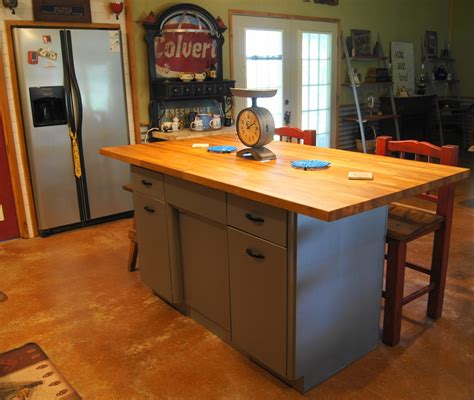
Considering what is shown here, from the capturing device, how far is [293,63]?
221 inches

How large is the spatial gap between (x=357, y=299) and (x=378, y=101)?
5242 millimetres

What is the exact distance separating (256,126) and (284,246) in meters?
0.77

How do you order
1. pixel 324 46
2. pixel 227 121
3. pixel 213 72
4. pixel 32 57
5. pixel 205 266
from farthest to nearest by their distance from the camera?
pixel 324 46
pixel 227 121
pixel 213 72
pixel 32 57
pixel 205 266

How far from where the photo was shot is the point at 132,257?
335cm

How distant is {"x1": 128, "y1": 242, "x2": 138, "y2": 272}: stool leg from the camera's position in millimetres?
3320

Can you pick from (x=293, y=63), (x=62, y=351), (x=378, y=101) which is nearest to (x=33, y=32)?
(x=62, y=351)

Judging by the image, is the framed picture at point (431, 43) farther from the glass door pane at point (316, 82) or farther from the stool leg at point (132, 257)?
the stool leg at point (132, 257)

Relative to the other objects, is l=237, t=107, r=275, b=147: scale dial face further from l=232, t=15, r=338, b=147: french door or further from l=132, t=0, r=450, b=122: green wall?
l=232, t=15, r=338, b=147: french door

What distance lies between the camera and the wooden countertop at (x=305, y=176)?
1.68 meters

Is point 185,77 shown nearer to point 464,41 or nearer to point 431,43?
Answer: point 431,43

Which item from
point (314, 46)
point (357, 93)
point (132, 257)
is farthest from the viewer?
point (357, 93)

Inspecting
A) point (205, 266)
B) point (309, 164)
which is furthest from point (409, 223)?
point (205, 266)

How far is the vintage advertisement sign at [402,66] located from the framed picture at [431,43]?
0.48 metres

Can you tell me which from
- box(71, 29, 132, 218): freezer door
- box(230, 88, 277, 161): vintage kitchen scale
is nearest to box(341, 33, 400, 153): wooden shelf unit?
box(71, 29, 132, 218): freezer door
